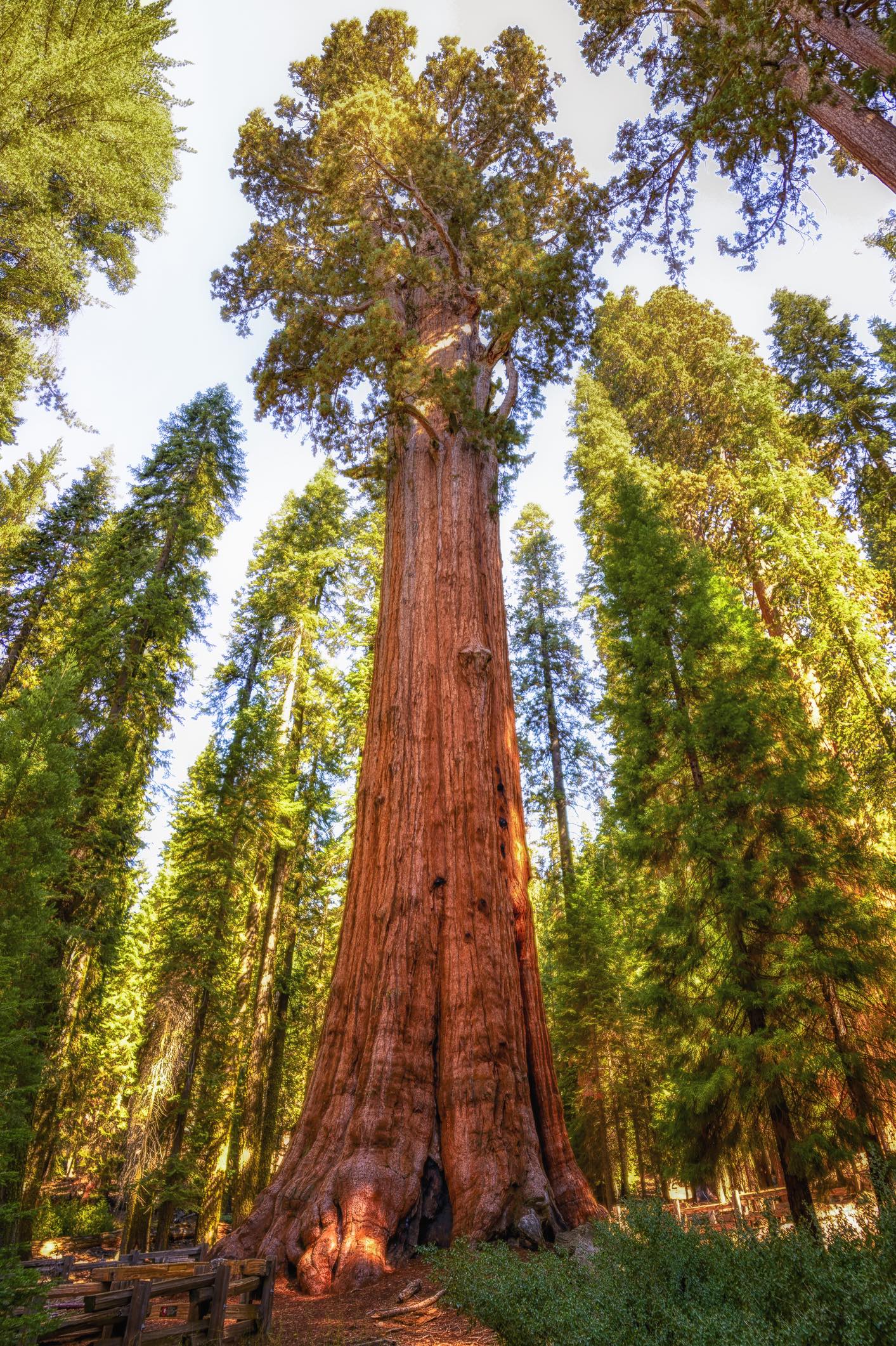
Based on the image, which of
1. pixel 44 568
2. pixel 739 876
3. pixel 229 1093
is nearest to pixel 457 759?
pixel 739 876

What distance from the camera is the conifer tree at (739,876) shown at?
8.02m

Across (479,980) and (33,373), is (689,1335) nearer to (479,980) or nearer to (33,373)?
(479,980)

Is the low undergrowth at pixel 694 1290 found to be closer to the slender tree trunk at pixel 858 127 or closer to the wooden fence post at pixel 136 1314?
the wooden fence post at pixel 136 1314

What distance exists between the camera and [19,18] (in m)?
12.4

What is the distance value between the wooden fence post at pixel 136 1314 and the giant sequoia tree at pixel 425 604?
1717mm

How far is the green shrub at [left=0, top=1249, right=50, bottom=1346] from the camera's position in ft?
8.73

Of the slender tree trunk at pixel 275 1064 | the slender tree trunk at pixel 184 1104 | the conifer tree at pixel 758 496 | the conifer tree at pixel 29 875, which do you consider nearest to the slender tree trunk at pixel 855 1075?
the conifer tree at pixel 758 496

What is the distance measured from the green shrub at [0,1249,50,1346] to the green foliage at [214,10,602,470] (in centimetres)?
882

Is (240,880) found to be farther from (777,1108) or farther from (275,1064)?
(777,1108)

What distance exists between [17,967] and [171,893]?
9.90 m

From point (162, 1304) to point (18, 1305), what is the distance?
2.09 m

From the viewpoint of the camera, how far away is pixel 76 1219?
20.1m

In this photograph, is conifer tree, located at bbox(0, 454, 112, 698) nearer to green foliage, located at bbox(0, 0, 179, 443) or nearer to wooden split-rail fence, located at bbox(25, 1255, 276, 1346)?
green foliage, located at bbox(0, 0, 179, 443)

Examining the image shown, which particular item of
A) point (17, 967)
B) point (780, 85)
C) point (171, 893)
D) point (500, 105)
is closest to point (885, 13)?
point (780, 85)
